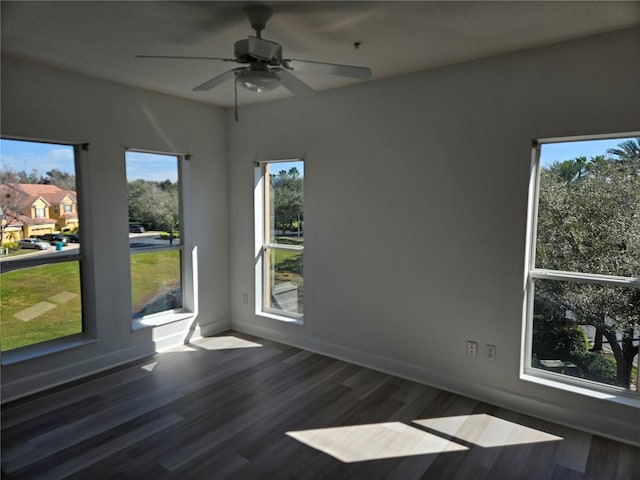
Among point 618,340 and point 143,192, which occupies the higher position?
point 143,192

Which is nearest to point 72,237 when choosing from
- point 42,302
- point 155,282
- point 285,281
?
point 42,302

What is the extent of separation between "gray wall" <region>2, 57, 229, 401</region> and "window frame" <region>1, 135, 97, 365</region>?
0.11 feet

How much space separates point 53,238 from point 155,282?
1049mm

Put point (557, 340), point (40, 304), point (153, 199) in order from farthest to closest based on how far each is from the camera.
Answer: point (153, 199), point (40, 304), point (557, 340)

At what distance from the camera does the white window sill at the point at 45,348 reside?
3.19 metres

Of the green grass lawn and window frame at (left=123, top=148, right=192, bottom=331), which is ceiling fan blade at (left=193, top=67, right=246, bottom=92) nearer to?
window frame at (left=123, top=148, right=192, bottom=331)

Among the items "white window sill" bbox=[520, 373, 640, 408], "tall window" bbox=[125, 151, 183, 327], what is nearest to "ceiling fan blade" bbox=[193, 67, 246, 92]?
"tall window" bbox=[125, 151, 183, 327]

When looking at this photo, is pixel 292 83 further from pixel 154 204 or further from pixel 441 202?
pixel 154 204

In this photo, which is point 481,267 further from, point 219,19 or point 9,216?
point 9,216

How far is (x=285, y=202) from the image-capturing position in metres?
4.41

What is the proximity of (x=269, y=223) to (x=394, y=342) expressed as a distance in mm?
1903

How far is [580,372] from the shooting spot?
2.90 meters

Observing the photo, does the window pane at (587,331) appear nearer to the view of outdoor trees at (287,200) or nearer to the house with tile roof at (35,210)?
the view of outdoor trees at (287,200)

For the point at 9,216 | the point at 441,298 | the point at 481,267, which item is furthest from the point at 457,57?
the point at 9,216
